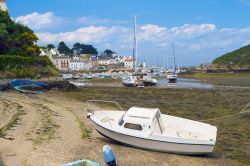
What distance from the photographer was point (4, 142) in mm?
16203

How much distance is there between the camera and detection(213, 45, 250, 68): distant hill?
494ft

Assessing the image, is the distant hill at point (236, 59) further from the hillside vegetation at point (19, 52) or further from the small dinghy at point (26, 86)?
the small dinghy at point (26, 86)

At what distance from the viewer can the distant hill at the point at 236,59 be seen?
151 meters

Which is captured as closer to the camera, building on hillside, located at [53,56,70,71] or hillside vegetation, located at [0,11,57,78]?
hillside vegetation, located at [0,11,57,78]

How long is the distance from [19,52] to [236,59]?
387ft

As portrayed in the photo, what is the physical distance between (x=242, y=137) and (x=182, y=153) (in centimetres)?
589

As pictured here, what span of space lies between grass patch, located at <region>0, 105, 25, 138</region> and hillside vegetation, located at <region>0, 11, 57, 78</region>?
103 ft

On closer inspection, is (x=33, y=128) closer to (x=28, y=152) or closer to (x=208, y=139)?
(x=28, y=152)

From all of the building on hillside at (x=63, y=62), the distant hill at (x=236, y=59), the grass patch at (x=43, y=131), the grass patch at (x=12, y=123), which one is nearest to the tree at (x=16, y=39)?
the grass patch at (x=12, y=123)

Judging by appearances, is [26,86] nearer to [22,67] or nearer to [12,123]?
[22,67]

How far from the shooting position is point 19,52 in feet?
213

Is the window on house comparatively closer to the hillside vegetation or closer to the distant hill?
the hillside vegetation

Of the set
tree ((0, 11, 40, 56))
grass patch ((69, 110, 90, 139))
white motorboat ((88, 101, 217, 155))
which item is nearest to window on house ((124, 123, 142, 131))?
white motorboat ((88, 101, 217, 155))

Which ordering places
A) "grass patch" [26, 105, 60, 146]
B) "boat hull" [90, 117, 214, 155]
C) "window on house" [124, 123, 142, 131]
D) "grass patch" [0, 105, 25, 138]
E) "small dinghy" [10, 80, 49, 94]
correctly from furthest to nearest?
"small dinghy" [10, 80, 49, 94] < "grass patch" [0, 105, 25, 138] < "grass patch" [26, 105, 60, 146] < "window on house" [124, 123, 142, 131] < "boat hull" [90, 117, 214, 155]
